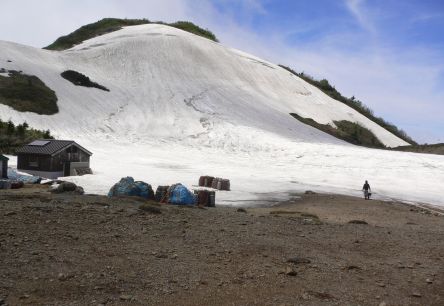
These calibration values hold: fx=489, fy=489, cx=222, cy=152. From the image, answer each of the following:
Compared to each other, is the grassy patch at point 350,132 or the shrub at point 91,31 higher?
the shrub at point 91,31

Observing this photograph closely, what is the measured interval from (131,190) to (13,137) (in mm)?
18573

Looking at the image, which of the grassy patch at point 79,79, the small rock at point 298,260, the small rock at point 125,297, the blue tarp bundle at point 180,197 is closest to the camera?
the small rock at point 125,297

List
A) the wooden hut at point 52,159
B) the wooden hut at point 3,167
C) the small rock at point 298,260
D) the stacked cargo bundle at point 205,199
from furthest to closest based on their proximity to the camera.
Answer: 1. the wooden hut at point 52,159
2. the wooden hut at point 3,167
3. the stacked cargo bundle at point 205,199
4. the small rock at point 298,260

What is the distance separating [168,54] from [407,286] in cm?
6645

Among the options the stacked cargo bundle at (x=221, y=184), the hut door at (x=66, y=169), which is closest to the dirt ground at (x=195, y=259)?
the stacked cargo bundle at (x=221, y=184)

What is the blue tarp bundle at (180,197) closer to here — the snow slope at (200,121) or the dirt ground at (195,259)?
the snow slope at (200,121)

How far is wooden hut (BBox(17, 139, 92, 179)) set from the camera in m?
28.6

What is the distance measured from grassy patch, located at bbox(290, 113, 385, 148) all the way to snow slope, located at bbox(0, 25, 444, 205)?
217cm

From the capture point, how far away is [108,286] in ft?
27.0

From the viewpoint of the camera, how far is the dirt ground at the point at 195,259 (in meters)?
8.25

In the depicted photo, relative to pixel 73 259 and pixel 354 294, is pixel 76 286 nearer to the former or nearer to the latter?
pixel 73 259

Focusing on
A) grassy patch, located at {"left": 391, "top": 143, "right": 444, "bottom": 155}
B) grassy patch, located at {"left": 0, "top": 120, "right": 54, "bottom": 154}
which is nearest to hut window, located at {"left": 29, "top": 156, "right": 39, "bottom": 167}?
grassy patch, located at {"left": 0, "top": 120, "right": 54, "bottom": 154}

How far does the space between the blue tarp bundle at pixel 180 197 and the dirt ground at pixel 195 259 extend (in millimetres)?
4341

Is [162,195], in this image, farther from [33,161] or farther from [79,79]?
[79,79]
